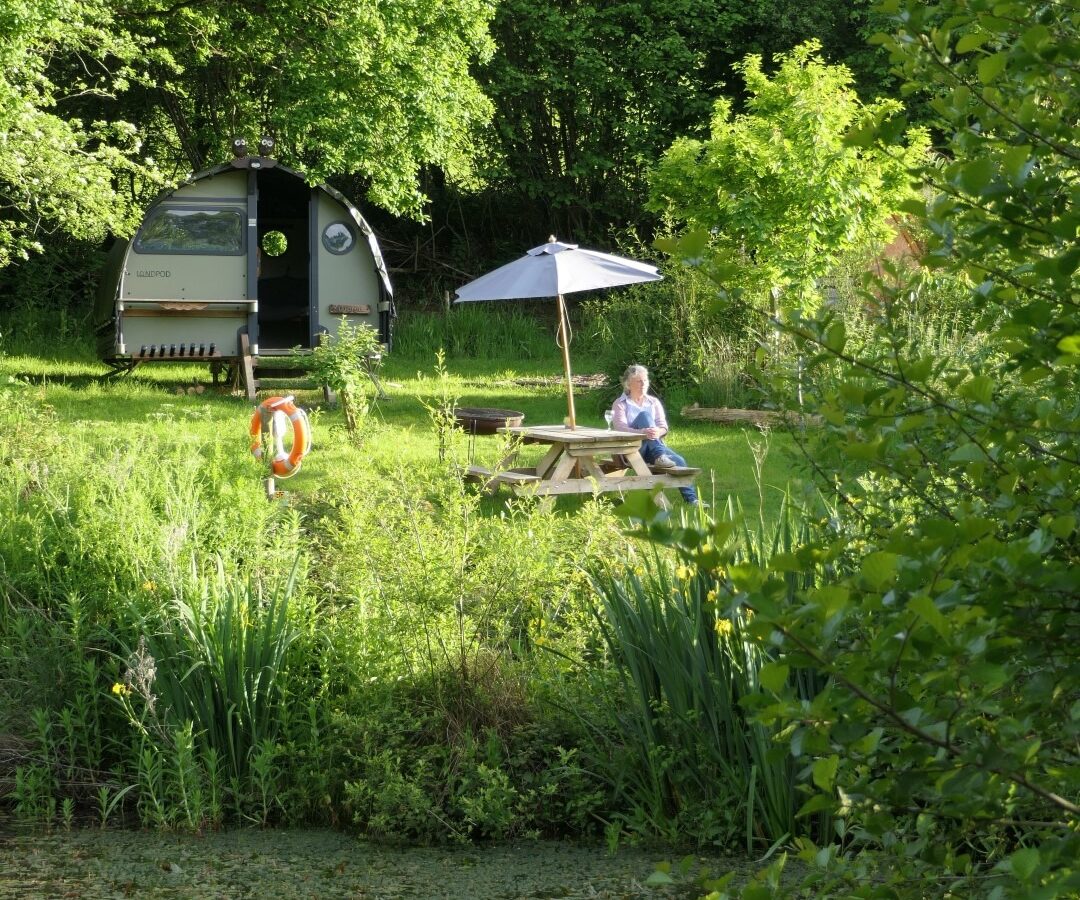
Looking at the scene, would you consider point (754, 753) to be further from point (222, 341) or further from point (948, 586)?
point (222, 341)

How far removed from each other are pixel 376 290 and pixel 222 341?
1822mm

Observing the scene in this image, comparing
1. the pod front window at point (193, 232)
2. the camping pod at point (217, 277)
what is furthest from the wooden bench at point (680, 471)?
the pod front window at point (193, 232)

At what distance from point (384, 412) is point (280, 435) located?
5.36 m

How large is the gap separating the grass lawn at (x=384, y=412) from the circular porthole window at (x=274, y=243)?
1903 millimetres

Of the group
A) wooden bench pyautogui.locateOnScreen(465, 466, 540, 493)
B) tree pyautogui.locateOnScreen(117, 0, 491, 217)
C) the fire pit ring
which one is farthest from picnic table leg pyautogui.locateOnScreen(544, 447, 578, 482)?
tree pyautogui.locateOnScreen(117, 0, 491, 217)

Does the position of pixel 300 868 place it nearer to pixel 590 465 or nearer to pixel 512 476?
pixel 512 476

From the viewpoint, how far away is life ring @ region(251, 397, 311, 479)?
7.69m

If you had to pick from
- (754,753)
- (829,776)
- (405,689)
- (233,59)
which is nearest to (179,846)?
(405,689)

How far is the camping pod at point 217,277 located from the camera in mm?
14500

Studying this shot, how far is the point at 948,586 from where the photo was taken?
1478 millimetres

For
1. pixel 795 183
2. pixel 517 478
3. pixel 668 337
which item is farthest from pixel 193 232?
pixel 517 478

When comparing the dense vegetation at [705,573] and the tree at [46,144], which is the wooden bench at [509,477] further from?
the tree at [46,144]

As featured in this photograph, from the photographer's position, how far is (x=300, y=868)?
4.52 meters

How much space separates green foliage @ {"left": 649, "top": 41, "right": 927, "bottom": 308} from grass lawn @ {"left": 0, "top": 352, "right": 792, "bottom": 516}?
1745 millimetres
